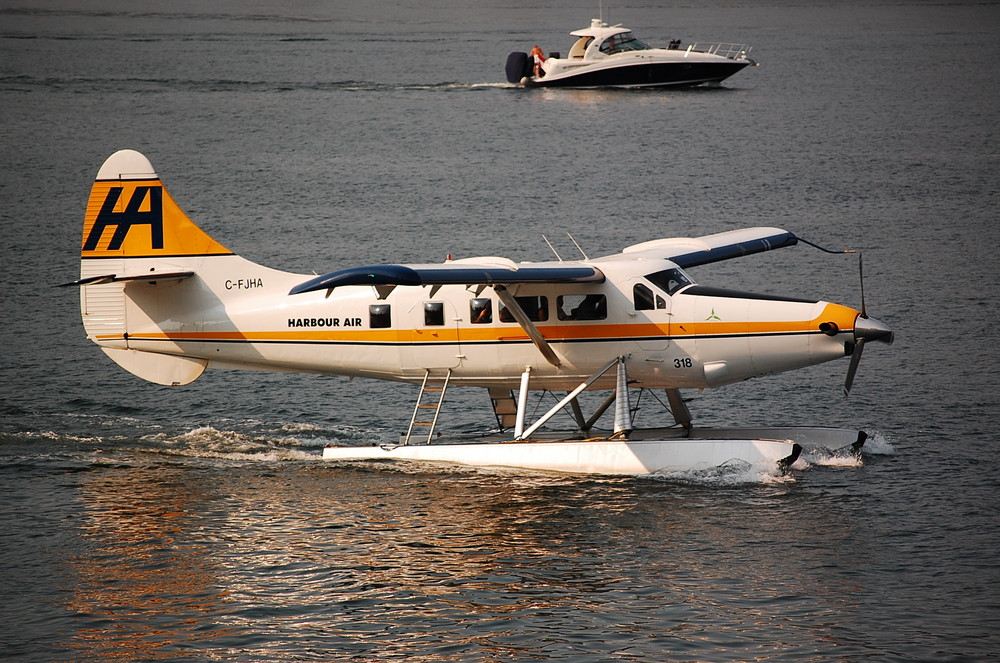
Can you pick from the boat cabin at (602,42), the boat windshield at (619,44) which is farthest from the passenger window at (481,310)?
the boat windshield at (619,44)

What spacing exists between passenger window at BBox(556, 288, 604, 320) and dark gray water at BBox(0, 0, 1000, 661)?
2638 millimetres

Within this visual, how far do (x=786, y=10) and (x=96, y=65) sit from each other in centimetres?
9136

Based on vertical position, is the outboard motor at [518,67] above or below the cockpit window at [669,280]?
above

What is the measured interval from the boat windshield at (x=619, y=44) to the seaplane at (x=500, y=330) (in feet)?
167

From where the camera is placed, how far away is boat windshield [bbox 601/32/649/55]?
2800 inches

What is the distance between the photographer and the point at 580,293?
19.6 m

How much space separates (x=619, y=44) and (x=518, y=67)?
8.13 meters

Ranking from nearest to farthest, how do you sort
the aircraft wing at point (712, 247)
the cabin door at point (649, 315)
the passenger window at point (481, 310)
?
the cabin door at point (649, 315) → the passenger window at point (481, 310) → the aircraft wing at point (712, 247)

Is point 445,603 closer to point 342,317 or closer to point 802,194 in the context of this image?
point 342,317

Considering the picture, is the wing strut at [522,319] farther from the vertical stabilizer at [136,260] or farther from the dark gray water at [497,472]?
the vertical stabilizer at [136,260]

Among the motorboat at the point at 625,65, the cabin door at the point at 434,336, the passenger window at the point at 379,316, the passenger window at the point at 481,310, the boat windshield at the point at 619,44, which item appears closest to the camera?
the passenger window at the point at 481,310

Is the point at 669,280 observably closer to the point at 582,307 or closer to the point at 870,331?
the point at 582,307

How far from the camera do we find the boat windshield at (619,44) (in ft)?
233

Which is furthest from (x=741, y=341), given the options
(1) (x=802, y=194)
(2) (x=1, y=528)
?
(1) (x=802, y=194)
